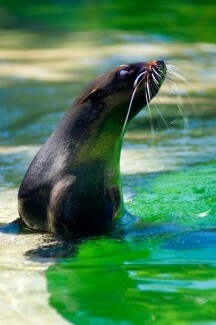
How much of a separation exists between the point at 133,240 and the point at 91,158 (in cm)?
45

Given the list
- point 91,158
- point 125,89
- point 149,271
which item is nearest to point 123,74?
point 125,89

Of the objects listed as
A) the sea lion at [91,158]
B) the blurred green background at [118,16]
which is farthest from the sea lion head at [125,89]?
the blurred green background at [118,16]

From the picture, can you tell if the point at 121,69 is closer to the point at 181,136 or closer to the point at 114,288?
the point at 114,288

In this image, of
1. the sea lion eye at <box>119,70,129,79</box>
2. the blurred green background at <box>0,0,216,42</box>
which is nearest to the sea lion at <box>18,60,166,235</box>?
the sea lion eye at <box>119,70,129,79</box>

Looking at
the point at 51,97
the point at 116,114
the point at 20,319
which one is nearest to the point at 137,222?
the point at 116,114

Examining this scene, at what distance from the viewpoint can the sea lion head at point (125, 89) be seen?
4.27m

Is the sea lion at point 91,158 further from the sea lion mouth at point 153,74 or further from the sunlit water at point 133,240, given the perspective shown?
the sunlit water at point 133,240

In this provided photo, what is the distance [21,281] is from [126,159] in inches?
109

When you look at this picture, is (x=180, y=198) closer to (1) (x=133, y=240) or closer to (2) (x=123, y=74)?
(1) (x=133, y=240)

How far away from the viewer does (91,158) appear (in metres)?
4.38

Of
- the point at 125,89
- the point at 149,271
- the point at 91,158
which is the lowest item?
the point at 149,271

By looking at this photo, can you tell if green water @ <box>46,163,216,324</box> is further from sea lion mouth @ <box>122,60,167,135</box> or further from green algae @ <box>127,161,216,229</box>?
sea lion mouth @ <box>122,60,167,135</box>

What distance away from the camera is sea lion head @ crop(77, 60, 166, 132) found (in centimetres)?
427

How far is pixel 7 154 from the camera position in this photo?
654cm
